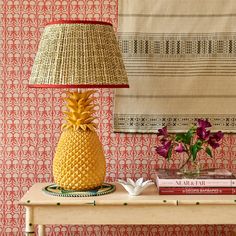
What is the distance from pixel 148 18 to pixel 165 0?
0.11 meters

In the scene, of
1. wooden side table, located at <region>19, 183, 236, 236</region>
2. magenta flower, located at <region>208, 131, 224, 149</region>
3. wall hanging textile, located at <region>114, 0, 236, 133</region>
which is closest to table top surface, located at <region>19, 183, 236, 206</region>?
wooden side table, located at <region>19, 183, 236, 236</region>

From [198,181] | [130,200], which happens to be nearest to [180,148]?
[198,181]

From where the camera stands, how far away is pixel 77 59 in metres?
1.62

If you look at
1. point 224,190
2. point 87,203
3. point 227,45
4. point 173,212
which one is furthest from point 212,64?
point 87,203

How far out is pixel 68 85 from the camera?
1.59 metres

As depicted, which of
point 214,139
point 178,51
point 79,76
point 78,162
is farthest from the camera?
point 178,51

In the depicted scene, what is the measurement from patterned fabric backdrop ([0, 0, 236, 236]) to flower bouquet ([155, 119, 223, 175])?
205 millimetres

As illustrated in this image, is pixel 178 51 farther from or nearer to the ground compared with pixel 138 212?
farther from the ground

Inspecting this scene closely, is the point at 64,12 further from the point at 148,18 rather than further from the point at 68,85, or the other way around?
the point at 68,85

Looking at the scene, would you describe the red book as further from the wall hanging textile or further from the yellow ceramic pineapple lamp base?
the wall hanging textile

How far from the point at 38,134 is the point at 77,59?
0.56 m

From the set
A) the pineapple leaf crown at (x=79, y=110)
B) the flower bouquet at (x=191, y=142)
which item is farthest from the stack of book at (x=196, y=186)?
the pineapple leaf crown at (x=79, y=110)

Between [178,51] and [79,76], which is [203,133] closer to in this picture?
[178,51]

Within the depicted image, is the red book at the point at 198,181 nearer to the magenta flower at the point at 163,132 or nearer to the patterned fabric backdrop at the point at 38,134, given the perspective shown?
the magenta flower at the point at 163,132
